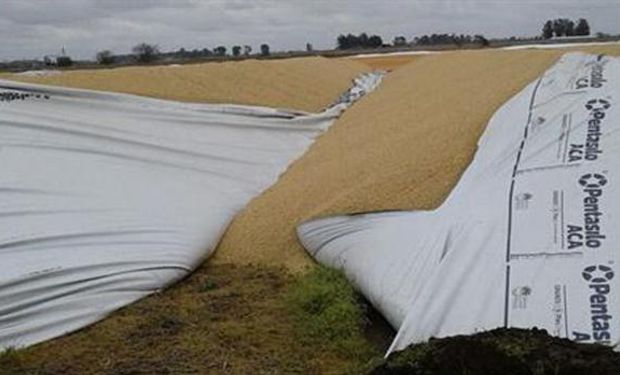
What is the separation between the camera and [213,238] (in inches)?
175

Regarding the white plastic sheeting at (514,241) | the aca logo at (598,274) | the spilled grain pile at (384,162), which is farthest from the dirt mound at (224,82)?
the aca logo at (598,274)

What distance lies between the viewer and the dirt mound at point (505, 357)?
230cm

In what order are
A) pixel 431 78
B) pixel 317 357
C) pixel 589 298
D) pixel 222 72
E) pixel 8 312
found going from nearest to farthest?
1. pixel 589 298
2. pixel 317 357
3. pixel 8 312
4. pixel 431 78
5. pixel 222 72

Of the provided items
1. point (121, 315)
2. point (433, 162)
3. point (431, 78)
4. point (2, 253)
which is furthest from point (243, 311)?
point (431, 78)

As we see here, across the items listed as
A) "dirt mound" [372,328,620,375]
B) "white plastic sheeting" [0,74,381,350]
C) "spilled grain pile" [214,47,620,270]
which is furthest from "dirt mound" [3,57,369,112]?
"dirt mound" [372,328,620,375]

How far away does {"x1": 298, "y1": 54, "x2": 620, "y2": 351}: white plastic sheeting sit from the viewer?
2900 millimetres

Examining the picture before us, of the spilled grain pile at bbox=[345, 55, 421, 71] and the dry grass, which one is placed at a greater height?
the spilled grain pile at bbox=[345, 55, 421, 71]

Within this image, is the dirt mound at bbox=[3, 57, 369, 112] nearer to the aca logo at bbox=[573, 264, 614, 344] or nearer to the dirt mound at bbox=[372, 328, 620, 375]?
the aca logo at bbox=[573, 264, 614, 344]

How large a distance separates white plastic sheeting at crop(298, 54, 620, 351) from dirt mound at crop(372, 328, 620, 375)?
13.9 inches

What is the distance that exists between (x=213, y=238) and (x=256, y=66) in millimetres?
5835

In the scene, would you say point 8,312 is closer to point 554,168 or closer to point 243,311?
point 243,311

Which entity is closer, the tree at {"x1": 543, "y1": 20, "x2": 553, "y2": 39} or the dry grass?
the dry grass

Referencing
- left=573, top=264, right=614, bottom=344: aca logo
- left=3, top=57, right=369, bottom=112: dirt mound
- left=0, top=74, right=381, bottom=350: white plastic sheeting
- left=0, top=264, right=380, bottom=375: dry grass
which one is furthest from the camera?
left=3, top=57, right=369, bottom=112: dirt mound

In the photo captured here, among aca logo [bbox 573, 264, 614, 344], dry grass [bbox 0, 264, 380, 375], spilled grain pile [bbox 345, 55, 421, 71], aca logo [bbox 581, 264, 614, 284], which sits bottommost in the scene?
dry grass [bbox 0, 264, 380, 375]
